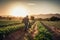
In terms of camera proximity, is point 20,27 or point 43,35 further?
point 20,27

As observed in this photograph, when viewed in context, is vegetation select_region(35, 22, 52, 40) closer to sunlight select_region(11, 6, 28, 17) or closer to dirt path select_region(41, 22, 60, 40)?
dirt path select_region(41, 22, 60, 40)

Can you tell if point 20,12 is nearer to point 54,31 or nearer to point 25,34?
point 25,34

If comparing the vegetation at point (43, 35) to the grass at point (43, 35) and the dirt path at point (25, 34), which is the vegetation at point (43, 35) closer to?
the grass at point (43, 35)

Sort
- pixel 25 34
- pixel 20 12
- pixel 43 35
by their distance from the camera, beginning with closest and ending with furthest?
pixel 43 35
pixel 25 34
pixel 20 12

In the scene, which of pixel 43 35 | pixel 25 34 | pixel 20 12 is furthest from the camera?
pixel 20 12

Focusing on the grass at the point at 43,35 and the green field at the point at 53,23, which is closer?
the grass at the point at 43,35

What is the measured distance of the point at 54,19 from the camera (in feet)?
9.36

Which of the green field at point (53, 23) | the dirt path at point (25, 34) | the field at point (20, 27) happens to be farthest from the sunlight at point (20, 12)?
the green field at point (53, 23)

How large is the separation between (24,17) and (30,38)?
53cm

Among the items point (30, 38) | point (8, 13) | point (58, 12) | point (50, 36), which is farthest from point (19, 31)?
point (58, 12)

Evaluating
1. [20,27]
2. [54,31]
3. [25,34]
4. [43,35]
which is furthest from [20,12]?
[54,31]

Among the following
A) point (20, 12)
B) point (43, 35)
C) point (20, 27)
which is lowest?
point (43, 35)

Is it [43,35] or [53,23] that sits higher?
[53,23]

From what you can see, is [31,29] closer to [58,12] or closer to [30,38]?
[30,38]
